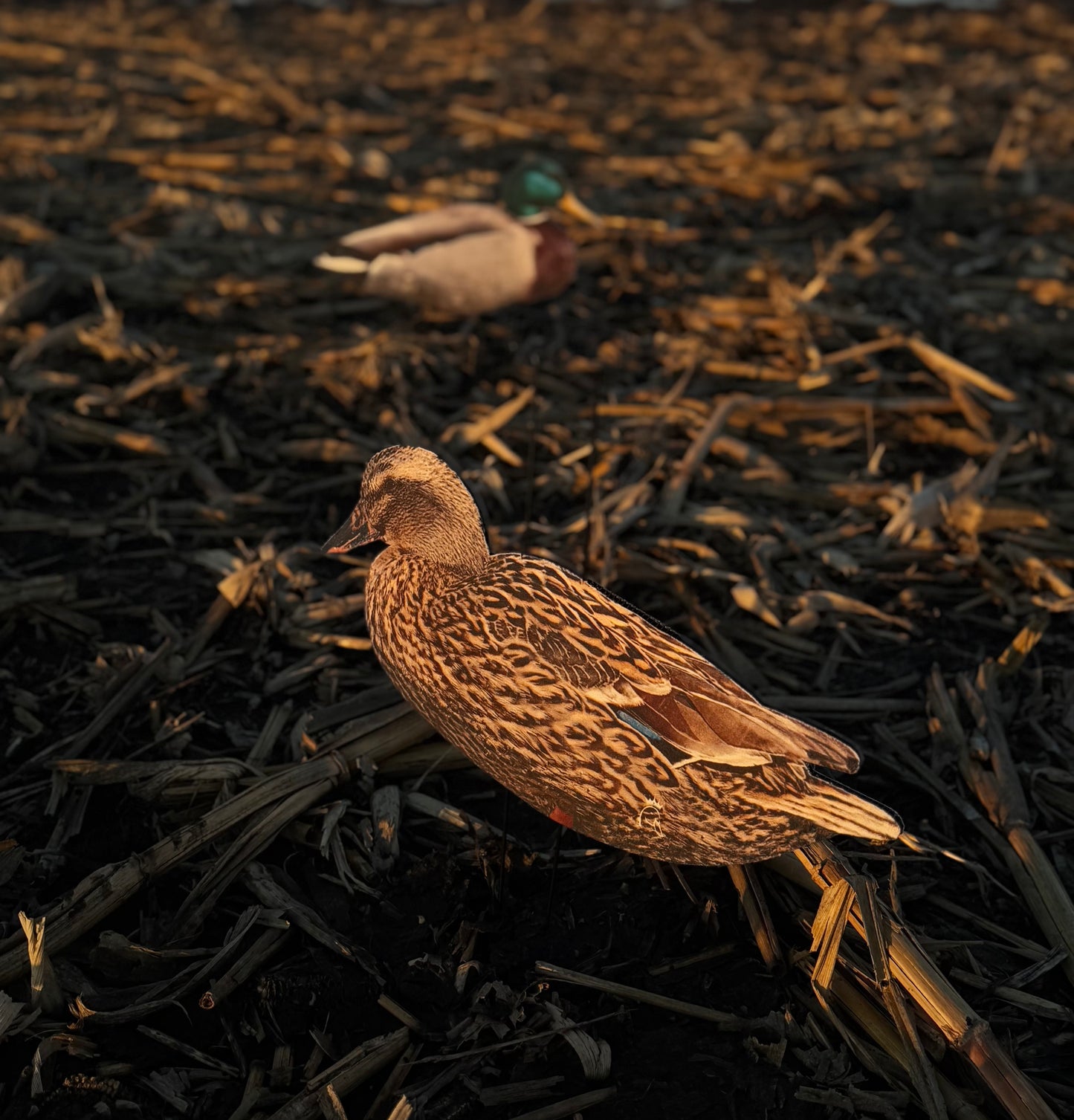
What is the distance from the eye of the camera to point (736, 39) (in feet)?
46.0

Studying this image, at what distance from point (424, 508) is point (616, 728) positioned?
0.83 meters

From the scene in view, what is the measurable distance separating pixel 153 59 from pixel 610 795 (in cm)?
1138

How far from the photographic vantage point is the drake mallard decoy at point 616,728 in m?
2.94

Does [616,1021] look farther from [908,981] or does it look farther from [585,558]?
[585,558]

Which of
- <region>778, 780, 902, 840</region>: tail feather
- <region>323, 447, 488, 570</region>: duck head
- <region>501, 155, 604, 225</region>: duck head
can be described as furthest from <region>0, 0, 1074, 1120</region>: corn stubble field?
<region>323, 447, 488, 570</region>: duck head

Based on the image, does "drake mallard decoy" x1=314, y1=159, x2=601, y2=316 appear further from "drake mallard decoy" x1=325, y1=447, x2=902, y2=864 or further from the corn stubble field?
"drake mallard decoy" x1=325, y1=447, x2=902, y2=864

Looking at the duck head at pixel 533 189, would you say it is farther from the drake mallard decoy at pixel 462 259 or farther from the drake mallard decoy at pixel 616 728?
the drake mallard decoy at pixel 616 728

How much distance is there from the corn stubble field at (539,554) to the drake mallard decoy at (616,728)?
29 centimetres

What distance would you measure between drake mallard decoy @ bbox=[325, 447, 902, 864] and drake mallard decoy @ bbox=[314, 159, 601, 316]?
3774 mm

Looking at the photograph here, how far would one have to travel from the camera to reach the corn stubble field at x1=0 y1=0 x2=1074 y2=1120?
2918mm

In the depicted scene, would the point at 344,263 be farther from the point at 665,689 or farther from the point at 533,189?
the point at 665,689

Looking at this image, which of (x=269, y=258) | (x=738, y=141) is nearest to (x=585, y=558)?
(x=269, y=258)

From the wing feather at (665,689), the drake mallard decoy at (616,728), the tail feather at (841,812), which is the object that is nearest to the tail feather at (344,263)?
the drake mallard decoy at (616,728)

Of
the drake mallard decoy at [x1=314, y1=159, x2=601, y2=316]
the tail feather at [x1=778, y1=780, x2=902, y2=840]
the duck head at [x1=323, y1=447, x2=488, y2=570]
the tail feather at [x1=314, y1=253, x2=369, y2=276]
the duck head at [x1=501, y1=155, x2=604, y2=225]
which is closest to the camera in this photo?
the tail feather at [x1=778, y1=780, x2=902, y2=840]
